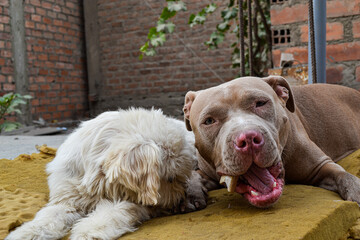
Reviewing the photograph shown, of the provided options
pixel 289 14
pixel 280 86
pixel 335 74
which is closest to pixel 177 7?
pixel 289 14

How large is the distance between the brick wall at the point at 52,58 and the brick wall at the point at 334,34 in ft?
16.6

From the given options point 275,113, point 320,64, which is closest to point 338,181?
point 275,113

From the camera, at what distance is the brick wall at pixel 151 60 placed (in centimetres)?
749

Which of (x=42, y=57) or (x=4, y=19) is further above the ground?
(x=4, y=19)

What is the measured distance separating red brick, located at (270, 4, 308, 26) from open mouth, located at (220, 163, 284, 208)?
8.50 ft

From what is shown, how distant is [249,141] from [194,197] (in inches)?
19.3

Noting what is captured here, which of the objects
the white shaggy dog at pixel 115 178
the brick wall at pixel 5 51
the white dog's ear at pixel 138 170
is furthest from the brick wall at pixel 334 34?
the brick wall at pixel 5 51

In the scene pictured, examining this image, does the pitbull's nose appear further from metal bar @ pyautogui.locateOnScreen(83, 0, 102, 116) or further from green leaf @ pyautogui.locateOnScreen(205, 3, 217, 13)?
metal bar @ pyautogui.locateOnScreen(83, 0, 102, 116)

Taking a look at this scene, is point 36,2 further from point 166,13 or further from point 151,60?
point 166,13

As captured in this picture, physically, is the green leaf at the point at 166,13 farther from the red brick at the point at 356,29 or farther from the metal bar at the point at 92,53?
the metal bar at the point at 92,53

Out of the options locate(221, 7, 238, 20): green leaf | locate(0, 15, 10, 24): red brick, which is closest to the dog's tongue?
locate(221, 7, 238, 20): green leaf

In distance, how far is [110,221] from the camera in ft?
Result: 5.46

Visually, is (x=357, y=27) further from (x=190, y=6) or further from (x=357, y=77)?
(x=190, y=6)

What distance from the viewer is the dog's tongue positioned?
5.84 feet
